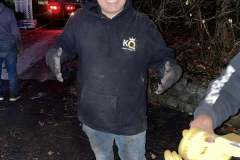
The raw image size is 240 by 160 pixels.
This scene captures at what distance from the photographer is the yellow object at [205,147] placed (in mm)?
1572

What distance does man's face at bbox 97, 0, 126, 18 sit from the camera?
292 centimetres

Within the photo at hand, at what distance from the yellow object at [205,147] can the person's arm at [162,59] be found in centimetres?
143

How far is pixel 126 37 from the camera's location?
9.74ft

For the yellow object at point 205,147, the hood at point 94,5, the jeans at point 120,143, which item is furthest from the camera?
the jeans at point 120,143

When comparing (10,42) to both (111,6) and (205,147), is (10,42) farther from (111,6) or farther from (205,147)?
(205,147)

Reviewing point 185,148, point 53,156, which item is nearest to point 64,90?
point 53,156

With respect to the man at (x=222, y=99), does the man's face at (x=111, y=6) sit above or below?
above

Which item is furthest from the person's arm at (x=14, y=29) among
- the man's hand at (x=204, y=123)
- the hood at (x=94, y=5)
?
the man's hand at (x=204, y=123)

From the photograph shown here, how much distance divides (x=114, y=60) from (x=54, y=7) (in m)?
14.9

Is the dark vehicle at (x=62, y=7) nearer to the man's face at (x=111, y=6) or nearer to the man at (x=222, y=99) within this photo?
the man's face at (x=111, y=6)

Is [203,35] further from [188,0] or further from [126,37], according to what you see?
[126,37]

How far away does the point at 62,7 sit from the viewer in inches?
672

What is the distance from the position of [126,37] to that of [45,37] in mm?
11184

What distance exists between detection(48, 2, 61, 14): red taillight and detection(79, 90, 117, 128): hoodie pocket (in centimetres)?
1453
